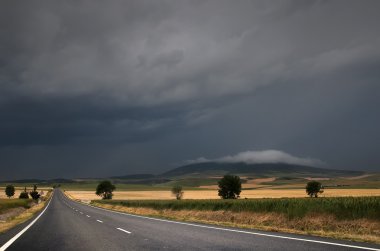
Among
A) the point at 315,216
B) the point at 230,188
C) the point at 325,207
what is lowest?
the point at 230,188

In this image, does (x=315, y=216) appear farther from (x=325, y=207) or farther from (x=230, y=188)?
(x=230, y=188)

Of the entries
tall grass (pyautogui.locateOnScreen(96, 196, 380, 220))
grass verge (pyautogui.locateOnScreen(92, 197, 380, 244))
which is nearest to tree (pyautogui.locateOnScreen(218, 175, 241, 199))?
grass verge (pyautogui.locateOnScreen(92, 197, 380, 244))

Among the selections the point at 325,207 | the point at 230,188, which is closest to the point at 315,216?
the point at 325,207

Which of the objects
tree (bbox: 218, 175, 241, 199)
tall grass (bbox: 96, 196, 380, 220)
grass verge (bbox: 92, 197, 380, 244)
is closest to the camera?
grass verge (bbox: 92, 197, 380, 244)

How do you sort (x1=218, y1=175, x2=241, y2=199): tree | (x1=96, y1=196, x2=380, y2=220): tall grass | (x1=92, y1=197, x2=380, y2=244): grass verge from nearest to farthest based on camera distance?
(x1=92, y1=197, x2=380, y2=244): grass verge < (x1=96, y1=196, x2=380, y2=220): tall grass < (x1=218, y1=175, x2=241, y2=199): tree

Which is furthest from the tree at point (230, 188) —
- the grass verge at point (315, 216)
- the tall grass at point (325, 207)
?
the tall grass at point (325, 207)

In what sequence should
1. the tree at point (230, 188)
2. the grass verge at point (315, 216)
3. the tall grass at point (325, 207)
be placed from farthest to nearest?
1. the tree at point (230, 188)
2. the tall grass at point (325, 207)
3. the grass verge at point (315, 216)

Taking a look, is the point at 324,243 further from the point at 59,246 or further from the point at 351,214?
the point at 59,246

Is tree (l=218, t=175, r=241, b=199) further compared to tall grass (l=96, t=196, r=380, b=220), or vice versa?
tree (l=218, t=175, r=241, b=199)

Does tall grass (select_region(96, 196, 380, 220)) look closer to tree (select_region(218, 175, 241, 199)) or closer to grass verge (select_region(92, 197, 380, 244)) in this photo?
grass verge (select_region(92, 197, 380, 244))

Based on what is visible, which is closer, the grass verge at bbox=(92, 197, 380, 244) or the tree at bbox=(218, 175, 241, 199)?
the grass verge at bbox=(92, 197, 380, 244)

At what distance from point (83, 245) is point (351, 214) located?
43.8ft

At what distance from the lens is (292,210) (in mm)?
23578

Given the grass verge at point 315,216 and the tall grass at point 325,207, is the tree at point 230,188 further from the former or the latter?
the tall grass at point 325,207
